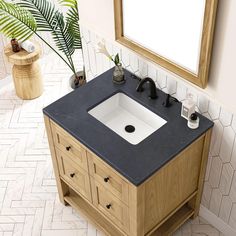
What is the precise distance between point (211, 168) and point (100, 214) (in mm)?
789

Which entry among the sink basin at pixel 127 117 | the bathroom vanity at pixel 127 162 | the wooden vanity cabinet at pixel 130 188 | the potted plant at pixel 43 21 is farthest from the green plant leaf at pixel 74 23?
the wooden vanity cabinet at pixel 130 188

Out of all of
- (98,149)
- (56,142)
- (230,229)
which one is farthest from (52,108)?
(230,229)

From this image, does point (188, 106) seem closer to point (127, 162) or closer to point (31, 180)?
point (127, 162)

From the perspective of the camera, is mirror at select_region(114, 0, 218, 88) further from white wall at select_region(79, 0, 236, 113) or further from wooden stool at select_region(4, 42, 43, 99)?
wooden stool at select_region(4, 42, 43, 99)

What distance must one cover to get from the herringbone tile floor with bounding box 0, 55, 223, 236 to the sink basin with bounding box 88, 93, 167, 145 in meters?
0.77

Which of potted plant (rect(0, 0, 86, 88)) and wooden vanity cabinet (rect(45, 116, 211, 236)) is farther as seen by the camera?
potted plant (rect(0, 0, 86, 88))

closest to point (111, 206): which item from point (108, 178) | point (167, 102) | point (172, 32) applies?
point (108, 178)

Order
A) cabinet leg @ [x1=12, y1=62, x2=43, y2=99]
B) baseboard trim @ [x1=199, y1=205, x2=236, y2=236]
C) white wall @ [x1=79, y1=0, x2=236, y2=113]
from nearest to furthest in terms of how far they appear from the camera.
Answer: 1. white wall @ [x1=79, y1=0, x2=236, y2=113]
2. baseboard trim @ [x1=199, y1=205, x2=236, y2=236]
3. cabinet leg @ [x1=12, y1=62, x2=43, y2=99]

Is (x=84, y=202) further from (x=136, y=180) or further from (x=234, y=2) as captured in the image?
(x=234, y=2)

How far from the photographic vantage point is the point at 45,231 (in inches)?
120

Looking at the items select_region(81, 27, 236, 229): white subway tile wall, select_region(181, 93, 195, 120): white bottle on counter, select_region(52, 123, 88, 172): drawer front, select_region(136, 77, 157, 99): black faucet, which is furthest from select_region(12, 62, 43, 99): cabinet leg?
select_region(181, 93, 195, 120): white bottle on counter

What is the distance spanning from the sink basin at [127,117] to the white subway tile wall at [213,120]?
183 mm

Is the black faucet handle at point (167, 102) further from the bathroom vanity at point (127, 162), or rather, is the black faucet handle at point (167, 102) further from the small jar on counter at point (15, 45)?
the small jar on counter at point (15, 45)

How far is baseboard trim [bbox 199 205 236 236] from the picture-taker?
2.95 meters
